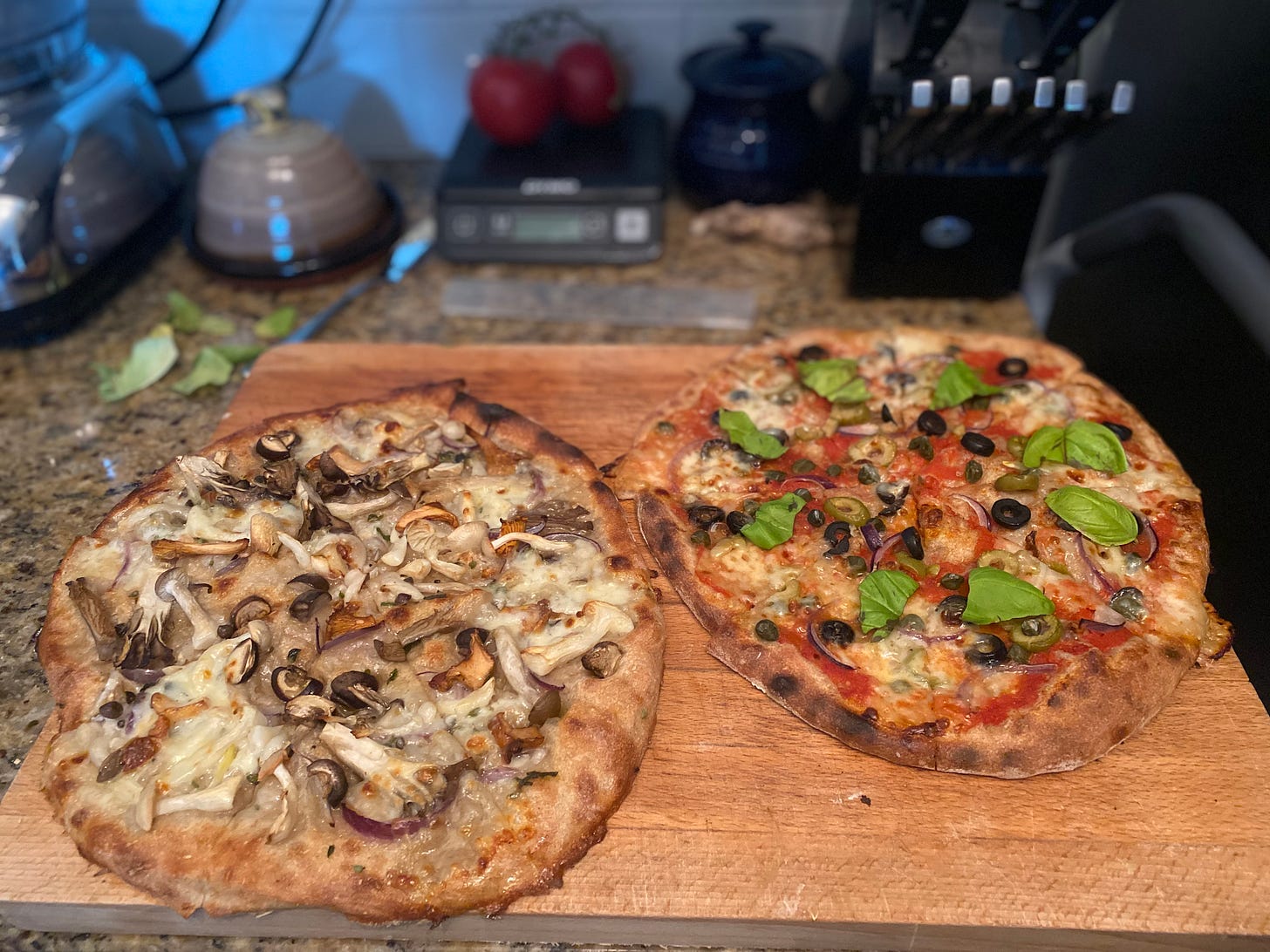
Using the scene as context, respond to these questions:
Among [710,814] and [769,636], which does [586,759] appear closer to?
[710,814]

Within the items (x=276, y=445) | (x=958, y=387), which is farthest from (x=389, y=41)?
(x=958, y=387)

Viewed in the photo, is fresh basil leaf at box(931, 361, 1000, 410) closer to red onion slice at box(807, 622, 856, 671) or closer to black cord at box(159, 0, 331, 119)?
red onion slice at box(807, 622, 856, 671)

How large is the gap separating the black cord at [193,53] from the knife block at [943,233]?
2312mm

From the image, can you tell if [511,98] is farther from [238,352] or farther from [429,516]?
[429,516]

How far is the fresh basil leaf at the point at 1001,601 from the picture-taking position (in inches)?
70.3

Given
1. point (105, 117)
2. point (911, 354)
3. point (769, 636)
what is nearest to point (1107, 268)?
point (911, 354)

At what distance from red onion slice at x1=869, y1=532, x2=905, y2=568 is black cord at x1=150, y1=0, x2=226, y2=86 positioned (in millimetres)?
2896

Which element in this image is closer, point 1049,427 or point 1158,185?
point 1049,427

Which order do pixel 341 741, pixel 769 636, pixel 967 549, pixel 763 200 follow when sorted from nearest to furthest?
pixel 341 741 < pixel 769 636 < pixel 967 549 < pixel 763 200

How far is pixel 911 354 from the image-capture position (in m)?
2.46

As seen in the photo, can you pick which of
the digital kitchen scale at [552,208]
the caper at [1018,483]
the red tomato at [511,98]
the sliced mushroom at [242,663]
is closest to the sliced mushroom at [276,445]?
the sliced mushroom at [242,663]

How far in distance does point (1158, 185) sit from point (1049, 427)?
1066 mm

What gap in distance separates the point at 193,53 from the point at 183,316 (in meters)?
1.10

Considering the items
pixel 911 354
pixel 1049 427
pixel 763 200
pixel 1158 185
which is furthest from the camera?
pixel 763 200
